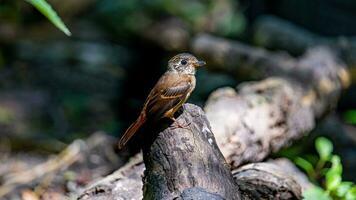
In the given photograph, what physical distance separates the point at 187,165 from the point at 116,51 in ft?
21.8

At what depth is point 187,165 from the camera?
318cm

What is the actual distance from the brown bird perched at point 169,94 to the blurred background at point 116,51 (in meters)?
3.01

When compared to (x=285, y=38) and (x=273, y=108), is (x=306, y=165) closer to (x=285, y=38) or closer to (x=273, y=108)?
(x=273, y=108)

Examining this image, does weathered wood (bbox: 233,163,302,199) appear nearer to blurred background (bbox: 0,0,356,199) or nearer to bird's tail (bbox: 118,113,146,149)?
bird's tail (bbox: 118,113,146,149)

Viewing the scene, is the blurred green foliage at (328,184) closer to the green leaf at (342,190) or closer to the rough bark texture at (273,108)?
the green leaf at (342,190)

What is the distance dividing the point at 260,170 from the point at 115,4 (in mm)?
5911

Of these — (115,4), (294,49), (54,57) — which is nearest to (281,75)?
(294,49)

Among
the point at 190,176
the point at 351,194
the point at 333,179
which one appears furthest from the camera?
the point at 333,179

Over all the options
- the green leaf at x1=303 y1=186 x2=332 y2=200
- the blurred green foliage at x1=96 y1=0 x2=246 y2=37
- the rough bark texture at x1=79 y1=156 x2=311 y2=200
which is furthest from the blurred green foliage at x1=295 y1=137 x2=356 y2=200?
the blurred green foliage at x1=96 y1=0 x2=246 y2=37

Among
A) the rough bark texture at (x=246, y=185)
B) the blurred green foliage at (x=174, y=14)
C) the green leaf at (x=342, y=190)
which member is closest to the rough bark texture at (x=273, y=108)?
the rough bark texture at (x=246, y=185)

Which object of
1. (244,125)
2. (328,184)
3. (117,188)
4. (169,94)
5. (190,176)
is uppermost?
(244,125)

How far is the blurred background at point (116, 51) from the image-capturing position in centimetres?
761

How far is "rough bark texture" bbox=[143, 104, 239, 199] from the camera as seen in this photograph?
121 inches

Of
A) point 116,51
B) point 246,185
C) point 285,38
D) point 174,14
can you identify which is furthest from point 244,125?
point 116,51
